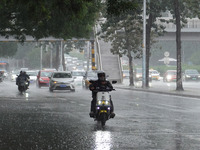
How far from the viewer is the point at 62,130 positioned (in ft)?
44.2

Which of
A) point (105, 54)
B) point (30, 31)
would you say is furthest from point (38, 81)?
point (105, 54)

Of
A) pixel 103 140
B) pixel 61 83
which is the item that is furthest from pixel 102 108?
pixel 61 83

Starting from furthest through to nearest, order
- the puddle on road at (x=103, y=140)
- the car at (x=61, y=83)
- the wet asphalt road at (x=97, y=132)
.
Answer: the car at (x=61, y=83) → the wet asphalt road at (x=97, y=132) → the puddle on road at (x=103, y=140)

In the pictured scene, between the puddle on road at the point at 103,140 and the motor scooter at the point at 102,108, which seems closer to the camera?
the puddle on road at the point at 103,140

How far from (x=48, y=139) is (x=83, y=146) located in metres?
1.32

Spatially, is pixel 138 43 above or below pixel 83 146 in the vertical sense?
above

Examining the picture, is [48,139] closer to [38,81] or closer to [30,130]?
[30,130]

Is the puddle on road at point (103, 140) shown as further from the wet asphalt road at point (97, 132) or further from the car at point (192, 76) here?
the car at point (192, 76)

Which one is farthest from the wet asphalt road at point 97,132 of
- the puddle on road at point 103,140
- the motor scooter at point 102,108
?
the motor scooter at point 102,108

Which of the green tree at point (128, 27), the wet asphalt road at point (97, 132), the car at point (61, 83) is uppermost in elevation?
the green tree at point (128, 27)

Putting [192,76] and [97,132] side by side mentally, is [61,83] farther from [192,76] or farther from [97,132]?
[192,76]

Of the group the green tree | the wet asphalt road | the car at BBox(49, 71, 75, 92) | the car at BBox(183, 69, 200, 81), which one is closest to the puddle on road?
the wet asphalt road

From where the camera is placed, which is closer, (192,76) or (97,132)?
(97,132)

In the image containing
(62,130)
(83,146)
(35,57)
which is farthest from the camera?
(35,57)
